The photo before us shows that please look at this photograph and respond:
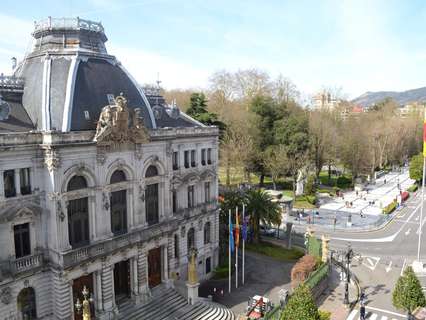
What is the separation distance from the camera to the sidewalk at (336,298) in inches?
1439

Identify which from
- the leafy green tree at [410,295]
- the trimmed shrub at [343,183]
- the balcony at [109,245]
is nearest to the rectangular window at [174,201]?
the balcony at [109,245]

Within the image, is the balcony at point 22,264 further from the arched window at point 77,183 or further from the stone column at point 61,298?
the arched window at point 77,183

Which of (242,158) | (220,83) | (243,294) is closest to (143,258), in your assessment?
(243,294)

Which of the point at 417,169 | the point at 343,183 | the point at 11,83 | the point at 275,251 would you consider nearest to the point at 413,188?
the point at 417,169

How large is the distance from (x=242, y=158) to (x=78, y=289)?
2088 inches

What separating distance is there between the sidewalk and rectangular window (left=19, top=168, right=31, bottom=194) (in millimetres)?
27930

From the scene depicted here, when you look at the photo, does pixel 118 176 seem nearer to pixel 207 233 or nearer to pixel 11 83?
pixel 11 83

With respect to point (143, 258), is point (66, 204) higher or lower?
higher

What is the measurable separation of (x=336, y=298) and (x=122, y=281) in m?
21.4

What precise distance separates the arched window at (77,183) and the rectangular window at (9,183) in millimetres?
3747

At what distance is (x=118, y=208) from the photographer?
1286 inches

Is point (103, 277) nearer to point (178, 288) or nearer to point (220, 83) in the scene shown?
point (178, 288)

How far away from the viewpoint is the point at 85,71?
31.9m

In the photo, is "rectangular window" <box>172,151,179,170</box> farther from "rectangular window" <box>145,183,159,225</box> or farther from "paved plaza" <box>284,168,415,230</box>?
"paved plaza" <box>284,168,415,230</box>
